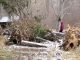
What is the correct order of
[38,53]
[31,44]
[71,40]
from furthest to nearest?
[31,44], [71,40], [38,53]

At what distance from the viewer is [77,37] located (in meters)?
4.58

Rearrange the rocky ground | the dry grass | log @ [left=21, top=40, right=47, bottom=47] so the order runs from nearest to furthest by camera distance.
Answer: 1. the rocky ground
2. the dry grass
3. log @ [left=21, top=40, right=47, bottom=47]

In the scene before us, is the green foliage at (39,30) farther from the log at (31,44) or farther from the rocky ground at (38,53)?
the rocky ground at (38,53)

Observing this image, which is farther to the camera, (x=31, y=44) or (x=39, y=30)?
(x=39, y=30)

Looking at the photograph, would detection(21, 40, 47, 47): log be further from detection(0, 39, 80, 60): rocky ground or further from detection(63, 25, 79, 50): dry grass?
detection(63, 25, 79, 50): dry grass

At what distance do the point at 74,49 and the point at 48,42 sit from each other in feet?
Answer: 2.49

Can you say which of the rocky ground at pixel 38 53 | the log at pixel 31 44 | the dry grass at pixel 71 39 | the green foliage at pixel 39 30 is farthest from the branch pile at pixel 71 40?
the green foliage at pixel 39 30

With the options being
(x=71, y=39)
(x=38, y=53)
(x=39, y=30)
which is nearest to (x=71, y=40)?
(x=71, y=39)

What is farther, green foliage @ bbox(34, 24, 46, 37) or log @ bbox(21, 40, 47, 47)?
green foliage @ bbox(34, 24, 46, 37)

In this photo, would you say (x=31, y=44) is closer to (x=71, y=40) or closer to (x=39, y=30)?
(x=39, y=30)

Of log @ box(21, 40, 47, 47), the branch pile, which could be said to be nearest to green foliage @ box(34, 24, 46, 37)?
log @ box(21, 40, 47, 47)

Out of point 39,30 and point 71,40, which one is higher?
point 39,30

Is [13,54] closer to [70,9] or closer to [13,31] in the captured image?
[13,31]

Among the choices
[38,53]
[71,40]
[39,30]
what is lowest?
[38,53]
